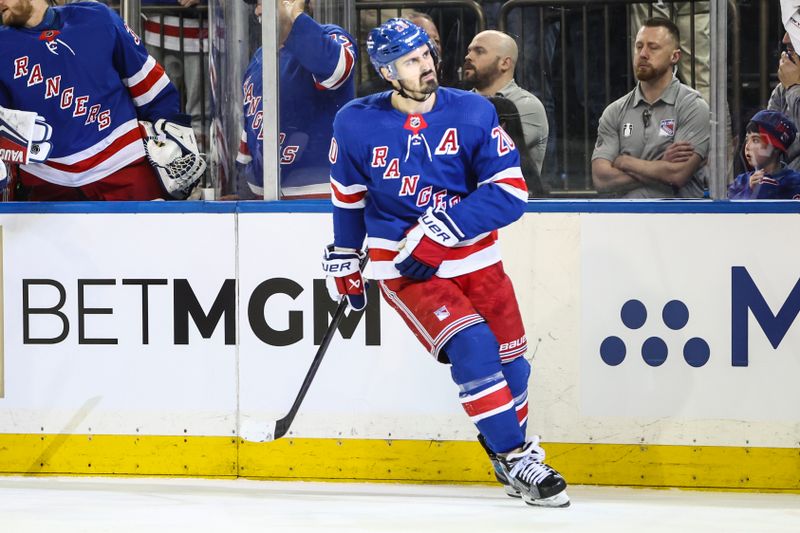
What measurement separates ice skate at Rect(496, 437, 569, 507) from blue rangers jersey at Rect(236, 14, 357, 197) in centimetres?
108

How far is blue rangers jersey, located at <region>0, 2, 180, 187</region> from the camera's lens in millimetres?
4086

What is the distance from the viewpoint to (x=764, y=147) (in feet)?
12.2

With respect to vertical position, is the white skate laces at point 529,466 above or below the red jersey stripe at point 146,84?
below

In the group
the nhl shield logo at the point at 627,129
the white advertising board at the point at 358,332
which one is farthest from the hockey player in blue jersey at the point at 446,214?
the nhl shield logo at the point at 627,129

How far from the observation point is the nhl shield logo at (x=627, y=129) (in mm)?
3803

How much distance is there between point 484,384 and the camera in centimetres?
323

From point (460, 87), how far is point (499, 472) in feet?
3.84

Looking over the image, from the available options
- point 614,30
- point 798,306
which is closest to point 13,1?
point 614,30

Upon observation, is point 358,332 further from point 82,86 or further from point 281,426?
point 82,86

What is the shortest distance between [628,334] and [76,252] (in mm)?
1658

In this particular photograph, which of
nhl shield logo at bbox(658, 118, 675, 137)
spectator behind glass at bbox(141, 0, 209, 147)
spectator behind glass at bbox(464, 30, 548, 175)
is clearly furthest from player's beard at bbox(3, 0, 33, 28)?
nhl shield logo at bbox(658, 118, 675, 137)

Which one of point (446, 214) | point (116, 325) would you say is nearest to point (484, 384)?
point (446, 214)

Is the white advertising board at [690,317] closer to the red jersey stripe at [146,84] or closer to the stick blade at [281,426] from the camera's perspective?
the stick blade at [281,426]

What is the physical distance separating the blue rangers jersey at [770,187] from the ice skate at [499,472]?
103cm
